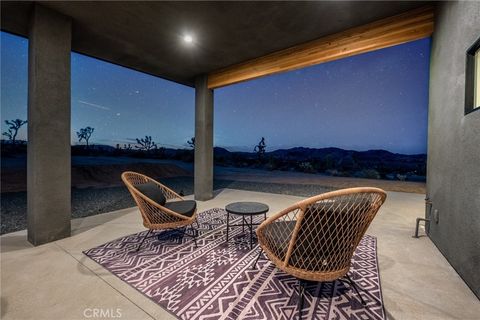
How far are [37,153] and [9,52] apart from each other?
5710 mm

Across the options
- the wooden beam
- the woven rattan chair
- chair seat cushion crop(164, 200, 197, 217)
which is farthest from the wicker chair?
the wooden beam

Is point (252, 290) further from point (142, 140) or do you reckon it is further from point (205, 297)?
point (142, 140)

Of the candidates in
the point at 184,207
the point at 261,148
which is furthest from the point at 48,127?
the point at 261,148

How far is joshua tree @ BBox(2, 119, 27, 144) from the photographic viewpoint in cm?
549

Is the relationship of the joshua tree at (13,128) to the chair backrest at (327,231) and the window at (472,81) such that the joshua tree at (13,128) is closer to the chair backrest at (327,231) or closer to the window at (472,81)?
the chair backrest at (327,231)

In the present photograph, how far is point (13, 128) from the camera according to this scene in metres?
5.58

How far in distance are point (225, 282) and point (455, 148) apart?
8.39 ft

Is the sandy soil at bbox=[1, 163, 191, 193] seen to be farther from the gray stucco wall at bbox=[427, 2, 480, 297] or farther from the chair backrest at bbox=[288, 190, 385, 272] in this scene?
the gray stucco wall at bbox=[427, 2, 480, 297]

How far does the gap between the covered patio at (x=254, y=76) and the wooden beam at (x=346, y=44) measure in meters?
0.01

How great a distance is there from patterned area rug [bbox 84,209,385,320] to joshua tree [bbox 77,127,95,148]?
25.5ft

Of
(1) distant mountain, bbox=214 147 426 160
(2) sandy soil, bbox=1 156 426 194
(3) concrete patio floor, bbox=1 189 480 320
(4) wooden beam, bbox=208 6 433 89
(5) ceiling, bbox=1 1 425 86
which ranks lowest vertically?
(3) concrete patio floor, bbox=1 189 480 320

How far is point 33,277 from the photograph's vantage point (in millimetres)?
1791

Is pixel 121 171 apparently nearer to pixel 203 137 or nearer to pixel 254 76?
pixel 203 137

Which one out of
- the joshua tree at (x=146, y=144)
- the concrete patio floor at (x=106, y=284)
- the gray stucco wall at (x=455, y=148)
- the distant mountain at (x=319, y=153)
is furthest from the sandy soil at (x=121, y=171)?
the gray stucco wall at (x=455, y=148)
